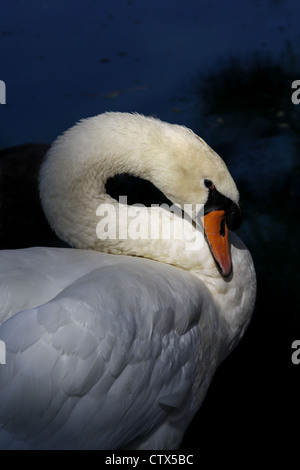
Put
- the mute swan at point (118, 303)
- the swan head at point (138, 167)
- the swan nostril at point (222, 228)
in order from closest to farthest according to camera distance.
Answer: the mute swan at point (118, 303) → the swan head at point (138, 167) → the swan nostril at point (222, 228)

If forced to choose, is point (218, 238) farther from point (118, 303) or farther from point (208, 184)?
point (118, 303)

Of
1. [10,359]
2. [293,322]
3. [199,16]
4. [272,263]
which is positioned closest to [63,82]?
[199,16]

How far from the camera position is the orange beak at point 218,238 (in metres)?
2.62

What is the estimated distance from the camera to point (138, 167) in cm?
259

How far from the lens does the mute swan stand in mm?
2057

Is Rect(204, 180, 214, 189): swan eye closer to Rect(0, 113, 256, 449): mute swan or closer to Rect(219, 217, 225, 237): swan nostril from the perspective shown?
Rect(0, 113, 256, 449): mute swan

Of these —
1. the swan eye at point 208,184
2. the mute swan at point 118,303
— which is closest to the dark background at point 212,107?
the mute swan at point 118,303

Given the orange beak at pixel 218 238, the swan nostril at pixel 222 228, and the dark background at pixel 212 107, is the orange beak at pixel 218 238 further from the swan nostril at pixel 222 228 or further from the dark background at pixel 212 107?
the dark background at pixel 212 107

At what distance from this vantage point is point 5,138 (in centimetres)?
495

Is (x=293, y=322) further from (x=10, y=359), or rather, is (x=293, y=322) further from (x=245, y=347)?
(x=10, y=359)

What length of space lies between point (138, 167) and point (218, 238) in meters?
0.43

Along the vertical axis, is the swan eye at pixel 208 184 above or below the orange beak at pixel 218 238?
above

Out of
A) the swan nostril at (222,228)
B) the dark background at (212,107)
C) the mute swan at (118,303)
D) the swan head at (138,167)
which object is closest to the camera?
the mute swan at (118,303)

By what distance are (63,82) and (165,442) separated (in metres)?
3.86
